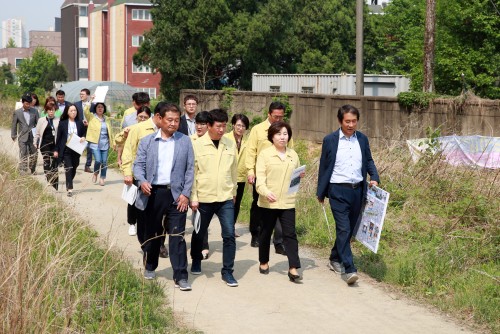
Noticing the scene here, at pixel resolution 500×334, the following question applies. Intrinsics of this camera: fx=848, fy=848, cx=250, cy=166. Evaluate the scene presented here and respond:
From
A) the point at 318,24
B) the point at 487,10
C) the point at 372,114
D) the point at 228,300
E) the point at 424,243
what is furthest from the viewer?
the point at 318,24

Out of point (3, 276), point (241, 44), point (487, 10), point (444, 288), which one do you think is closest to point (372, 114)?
point (487, 10)

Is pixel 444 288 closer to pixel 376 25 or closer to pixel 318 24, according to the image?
pixel 318 24

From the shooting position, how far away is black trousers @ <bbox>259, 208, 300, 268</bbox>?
8430mm

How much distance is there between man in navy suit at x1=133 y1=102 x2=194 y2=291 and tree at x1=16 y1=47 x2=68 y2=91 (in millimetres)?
84784

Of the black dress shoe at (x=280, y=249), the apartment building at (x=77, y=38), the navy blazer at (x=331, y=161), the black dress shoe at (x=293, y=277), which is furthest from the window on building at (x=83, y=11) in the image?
the black dress shoe at (x=293, y=277)

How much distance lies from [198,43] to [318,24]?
11718 millimetres

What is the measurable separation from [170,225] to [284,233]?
1195 mm

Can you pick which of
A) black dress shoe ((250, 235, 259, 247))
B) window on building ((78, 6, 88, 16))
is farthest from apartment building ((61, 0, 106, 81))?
black dress shoe ((250, 235, 259, 247))

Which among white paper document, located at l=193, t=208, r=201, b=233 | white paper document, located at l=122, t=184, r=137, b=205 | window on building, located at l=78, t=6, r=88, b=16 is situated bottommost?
white paper document, located at l=193, t=208, r=201, b=233

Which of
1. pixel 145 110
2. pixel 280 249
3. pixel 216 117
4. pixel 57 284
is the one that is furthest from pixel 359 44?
pixel 57 284

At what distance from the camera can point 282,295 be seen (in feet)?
25.8

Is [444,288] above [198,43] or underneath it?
underneath

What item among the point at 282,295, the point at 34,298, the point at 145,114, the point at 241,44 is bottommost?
the point at 282,295

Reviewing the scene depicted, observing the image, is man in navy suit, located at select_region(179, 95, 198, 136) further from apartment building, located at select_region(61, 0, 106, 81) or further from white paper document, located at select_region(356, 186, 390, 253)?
apartment building, located at select_region(61, 0, 106, 81)
